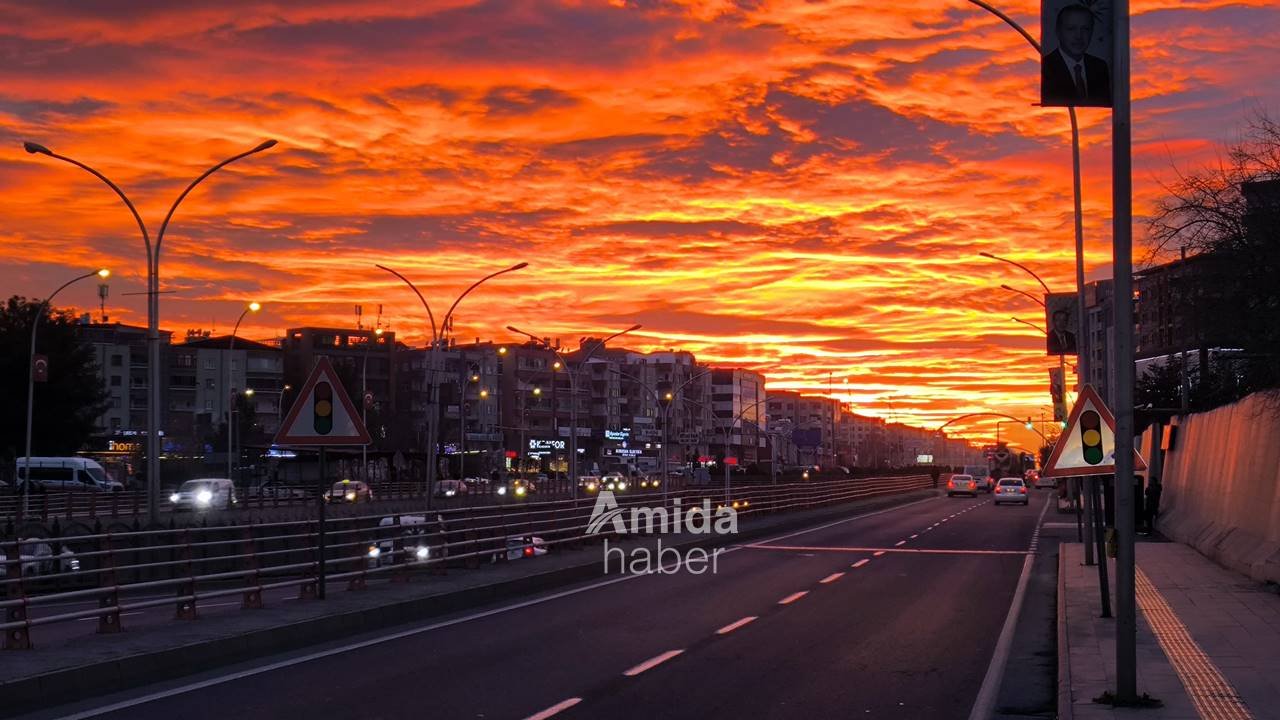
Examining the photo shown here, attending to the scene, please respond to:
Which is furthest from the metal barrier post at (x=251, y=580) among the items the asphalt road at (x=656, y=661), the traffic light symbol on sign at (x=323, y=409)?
the asphalt road at (x=656, y=661)

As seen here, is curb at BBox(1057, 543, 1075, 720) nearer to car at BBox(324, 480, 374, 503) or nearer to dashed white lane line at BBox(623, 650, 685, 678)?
dashed white lane line at BBox(623, 650, 685, 678)

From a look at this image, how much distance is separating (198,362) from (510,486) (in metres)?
60.6

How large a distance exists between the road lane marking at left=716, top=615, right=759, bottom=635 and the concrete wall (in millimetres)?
7860

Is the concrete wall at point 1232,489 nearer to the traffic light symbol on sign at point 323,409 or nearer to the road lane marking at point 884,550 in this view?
the road lane marking at point 884,550

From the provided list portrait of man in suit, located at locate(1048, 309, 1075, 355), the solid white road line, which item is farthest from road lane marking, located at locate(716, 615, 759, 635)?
portrait of man in suit, located at locate(1048, 309, 1075, 355)

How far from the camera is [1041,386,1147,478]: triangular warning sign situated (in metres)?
13.9

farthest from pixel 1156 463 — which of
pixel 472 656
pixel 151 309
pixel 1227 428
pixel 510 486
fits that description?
pixel 510 486

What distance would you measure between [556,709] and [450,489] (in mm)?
70788

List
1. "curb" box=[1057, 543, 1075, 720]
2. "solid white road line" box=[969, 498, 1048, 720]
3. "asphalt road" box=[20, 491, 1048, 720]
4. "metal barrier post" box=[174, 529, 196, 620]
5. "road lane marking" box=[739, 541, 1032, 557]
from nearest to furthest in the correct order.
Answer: "curb" box=[1057, 543, 1075, 720]
"asphalt road" box=[20, 491, 1048, 720]
"solid white road line" box=[969, 498, 1048, 720]
"metal barrier post" box=[174, 529, 196, 620]
"road lane marking" box=[739, 541, 1032, 557]

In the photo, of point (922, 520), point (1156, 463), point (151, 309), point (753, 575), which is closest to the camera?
point (753, 575)

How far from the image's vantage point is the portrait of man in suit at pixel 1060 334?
36.3 m

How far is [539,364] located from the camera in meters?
165

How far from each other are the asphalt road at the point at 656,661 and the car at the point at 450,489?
50947mm

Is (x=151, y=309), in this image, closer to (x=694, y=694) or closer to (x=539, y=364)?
(x=694, y=694)
